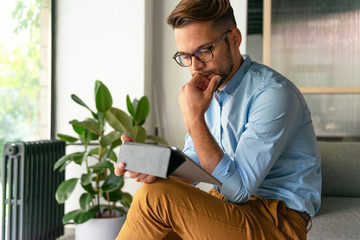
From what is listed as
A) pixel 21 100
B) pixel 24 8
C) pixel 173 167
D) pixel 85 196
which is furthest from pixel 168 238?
pixel 24 8

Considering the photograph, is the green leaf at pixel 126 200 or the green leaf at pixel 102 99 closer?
the green leaf at pixel 102 99

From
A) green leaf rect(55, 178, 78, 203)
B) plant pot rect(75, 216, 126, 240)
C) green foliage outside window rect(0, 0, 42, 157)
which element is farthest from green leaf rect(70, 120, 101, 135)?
plant pot rect(75, 216, 126, 240)

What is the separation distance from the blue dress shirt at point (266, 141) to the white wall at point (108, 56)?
1705mm

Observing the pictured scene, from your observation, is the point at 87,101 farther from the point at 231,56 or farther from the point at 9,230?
the point at 231,56

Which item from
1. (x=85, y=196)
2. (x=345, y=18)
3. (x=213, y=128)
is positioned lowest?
(x=85, y=196)

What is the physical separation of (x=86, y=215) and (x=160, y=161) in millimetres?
1686

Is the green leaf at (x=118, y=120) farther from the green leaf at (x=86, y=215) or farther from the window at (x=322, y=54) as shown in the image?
the window at (x=322, y=54)

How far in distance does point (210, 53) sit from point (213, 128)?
330 millimetres

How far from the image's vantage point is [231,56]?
56.3 inches

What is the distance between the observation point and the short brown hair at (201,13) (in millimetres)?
1359

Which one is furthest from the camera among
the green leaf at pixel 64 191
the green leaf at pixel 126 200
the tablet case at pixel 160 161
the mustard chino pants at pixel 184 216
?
the green leaf at pixel 126 200

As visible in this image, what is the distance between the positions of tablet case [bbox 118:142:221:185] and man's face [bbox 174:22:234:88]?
43 centimetres

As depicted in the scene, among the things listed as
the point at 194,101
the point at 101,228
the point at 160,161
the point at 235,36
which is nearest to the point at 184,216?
the point at 160,161

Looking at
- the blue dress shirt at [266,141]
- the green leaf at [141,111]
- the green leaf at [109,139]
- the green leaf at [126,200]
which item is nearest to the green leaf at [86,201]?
the green leaf at [126,200]
